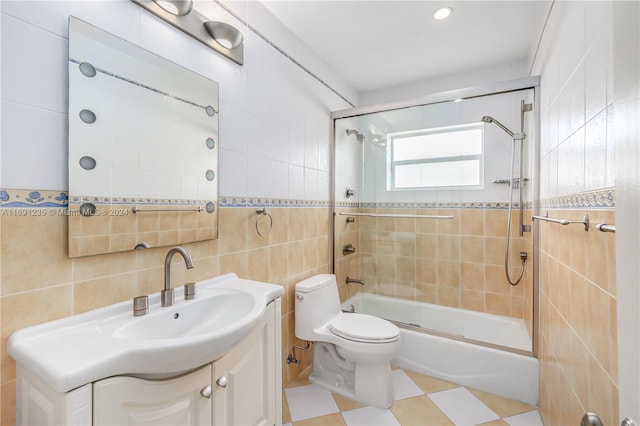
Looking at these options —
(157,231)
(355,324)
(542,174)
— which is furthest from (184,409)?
(542,174)

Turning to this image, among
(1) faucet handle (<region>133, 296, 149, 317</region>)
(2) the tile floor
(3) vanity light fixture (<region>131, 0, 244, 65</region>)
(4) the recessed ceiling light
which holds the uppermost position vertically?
(4) the recessed ceiling light

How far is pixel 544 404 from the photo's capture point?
1612 mm

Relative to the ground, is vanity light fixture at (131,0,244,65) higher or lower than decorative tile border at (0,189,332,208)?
higher

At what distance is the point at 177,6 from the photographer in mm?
1250

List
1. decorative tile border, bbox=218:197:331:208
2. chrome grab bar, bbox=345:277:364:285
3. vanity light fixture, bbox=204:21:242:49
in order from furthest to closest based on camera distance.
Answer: chrome grab bar, bbox=345:277:364:285
decorative tile border, bbox=218:197:331:208
vanity light fixture, bbox=204:21:242:49

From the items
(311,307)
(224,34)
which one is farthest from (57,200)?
(311,307)

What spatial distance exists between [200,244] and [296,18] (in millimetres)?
1552

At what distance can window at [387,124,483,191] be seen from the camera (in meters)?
2.25

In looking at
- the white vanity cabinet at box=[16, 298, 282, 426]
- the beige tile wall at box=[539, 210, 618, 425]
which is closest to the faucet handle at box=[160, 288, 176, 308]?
the white vanity cabinet at box=[16, 298, 282, 426]

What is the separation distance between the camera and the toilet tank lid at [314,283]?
1927 millimetres

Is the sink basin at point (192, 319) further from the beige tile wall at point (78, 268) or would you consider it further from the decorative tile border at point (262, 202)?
the decorative tile border at point (262, 202)

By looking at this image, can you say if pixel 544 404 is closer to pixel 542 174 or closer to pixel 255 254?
pixel 542 174

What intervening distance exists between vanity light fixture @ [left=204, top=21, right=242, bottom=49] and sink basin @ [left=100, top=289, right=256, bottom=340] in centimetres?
124

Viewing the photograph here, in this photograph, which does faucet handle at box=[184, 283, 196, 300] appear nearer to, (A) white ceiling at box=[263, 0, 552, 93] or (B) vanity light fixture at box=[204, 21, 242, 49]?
(B) vanity light fixture at box=[204, 21, 242, 49]
